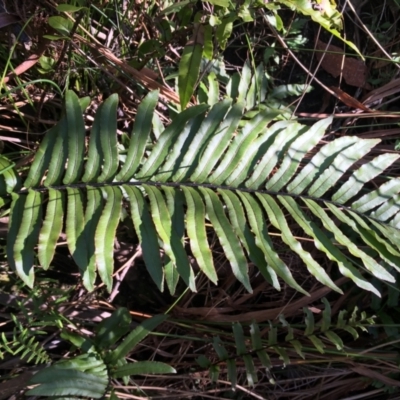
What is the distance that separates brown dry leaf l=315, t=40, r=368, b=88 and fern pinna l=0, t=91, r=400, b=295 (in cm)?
76

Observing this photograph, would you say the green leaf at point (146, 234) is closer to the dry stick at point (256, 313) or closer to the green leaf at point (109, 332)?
the green leaf at point (109, 332)

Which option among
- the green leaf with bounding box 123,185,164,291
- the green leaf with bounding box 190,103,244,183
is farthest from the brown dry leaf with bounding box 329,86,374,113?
the green leaf with bounding box 123,185,164,291

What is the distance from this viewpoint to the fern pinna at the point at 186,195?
51.3 inches

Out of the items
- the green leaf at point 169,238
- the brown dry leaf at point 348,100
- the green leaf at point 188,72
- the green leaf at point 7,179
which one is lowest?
the green leaf at point 7,179

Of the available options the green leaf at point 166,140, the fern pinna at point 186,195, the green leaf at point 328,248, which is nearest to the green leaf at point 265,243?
the fern pinna at point 186,195

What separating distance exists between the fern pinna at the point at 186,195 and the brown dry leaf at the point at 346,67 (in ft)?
2.50

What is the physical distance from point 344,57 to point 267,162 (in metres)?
0.91

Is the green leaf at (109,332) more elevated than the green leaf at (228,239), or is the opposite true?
the green leaf at (228,239)

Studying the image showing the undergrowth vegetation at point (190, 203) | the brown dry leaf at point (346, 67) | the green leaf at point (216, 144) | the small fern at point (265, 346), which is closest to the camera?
the undergrowth vegetation at point (190, 203)

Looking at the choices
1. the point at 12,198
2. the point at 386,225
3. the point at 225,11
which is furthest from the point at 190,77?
the point at 386,225

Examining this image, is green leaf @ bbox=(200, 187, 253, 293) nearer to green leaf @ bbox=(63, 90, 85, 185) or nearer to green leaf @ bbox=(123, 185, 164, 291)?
green leaf @ bbox=(123, 185, 164, 291)

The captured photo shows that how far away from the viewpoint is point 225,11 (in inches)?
58.7

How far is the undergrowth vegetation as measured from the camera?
4.48 ft

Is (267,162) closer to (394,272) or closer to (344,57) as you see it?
(394,272)
